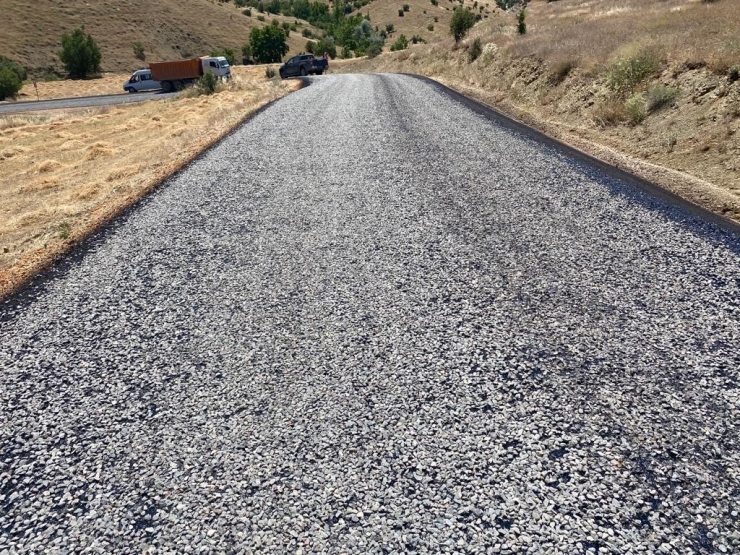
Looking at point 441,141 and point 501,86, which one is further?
point 501,86

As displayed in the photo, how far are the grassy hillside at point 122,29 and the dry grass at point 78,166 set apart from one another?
41.1 metres

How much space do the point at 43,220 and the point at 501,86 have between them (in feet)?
55.8

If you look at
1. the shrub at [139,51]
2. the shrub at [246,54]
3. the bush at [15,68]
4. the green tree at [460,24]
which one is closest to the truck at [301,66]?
the green tree at [460,24]

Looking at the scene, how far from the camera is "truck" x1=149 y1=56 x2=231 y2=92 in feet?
124

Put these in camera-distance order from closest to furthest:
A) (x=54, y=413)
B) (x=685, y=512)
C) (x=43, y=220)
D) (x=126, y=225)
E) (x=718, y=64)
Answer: (x=685, y=512) < (x=54, y=413) < (x=126, y=225) < (x=43, y=220) < (x=718, y=64)

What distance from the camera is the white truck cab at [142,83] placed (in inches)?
1539

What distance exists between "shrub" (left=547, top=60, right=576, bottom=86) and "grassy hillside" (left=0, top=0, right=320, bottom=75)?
60.8 m

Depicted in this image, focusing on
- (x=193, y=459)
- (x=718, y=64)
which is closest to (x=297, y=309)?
(x=193, y=459)

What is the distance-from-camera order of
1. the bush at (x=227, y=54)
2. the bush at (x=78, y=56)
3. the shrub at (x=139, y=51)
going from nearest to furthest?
the bush at (x=78, y=56)
the shrub at (x=139, y=51)
the bush at (x=227, y=54)

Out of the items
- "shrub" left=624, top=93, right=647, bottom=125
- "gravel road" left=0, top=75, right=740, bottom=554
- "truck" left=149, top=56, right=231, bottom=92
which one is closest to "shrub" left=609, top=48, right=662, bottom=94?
"shrub" left=624, top=93, right=647, bottom=125

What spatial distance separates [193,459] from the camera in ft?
10.2

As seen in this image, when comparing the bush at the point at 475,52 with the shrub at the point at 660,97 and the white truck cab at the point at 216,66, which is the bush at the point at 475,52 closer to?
the shrub at the point at 660,97

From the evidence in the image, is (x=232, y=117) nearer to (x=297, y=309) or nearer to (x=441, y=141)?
(x=441, y=141)

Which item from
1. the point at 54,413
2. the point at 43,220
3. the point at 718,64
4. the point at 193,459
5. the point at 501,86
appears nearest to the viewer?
the point at 193,459
